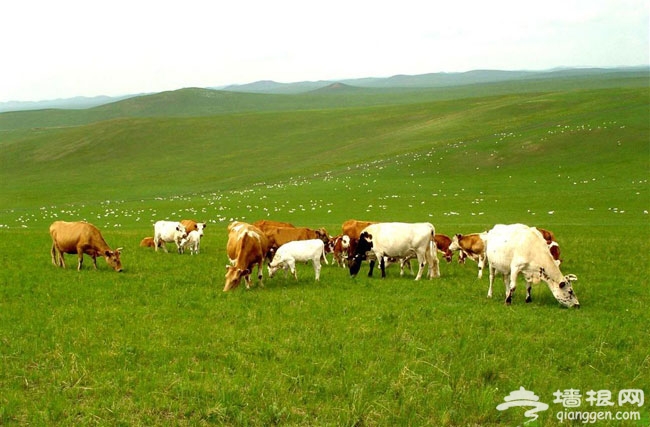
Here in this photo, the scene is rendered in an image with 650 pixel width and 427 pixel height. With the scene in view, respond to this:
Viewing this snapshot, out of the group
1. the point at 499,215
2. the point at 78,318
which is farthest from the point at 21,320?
the point at 499,215

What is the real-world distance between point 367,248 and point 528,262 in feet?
18.9

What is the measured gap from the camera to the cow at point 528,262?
14531mm

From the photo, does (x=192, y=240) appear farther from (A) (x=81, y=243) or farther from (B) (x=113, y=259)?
(A) (x=81, y=243)

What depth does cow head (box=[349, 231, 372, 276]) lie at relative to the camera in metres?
18.7

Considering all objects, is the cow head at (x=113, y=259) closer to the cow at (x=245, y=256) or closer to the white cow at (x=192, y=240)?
the cow at (x=245, y=256)

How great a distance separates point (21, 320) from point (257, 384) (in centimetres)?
621

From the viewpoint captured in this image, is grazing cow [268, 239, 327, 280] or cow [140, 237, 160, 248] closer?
grazing cow [268, 239, 327, 280]

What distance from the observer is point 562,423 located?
8.57 metres

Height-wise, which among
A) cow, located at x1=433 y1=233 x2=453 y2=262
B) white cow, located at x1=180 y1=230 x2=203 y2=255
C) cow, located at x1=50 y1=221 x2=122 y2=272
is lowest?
cow, located at x1=433 y1=233 x2=453 y2=262

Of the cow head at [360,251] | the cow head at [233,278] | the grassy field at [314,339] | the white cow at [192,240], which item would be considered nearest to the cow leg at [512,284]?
the grassy field at [314,339]

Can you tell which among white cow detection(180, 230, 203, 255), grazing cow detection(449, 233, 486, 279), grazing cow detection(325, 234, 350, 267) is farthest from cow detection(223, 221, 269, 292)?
grazing cow detection(449, 233, 486, 279)

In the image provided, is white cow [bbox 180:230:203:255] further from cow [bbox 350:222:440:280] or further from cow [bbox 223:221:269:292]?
cow [bbox 350:222:440:280]

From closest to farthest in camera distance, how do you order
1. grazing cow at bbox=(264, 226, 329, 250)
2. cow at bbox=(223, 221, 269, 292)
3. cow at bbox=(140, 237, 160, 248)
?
cow at bbox=(223, 221, 269, 292) → grazing cow at bbox=(264, 226, 329, 250) → cow at bbox=(140, 237, 160, 248)

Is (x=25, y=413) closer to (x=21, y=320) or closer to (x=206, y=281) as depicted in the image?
(x=21, y=320)
